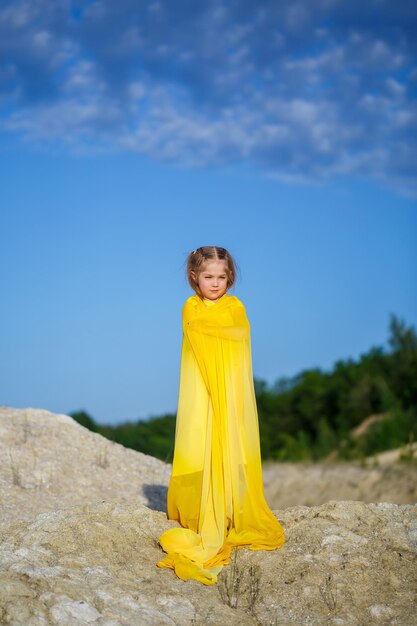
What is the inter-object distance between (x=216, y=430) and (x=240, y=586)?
3.60 ft

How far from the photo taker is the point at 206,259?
5613 mm

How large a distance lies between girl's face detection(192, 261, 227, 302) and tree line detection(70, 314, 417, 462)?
13.2 metres

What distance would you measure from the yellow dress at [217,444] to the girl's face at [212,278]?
98 millimetres

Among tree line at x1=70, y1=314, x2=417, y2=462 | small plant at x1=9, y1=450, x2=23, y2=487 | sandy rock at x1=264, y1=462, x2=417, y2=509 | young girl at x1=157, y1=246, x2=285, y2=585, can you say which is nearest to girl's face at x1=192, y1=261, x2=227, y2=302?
young girl at x1=157, y1=246, x2=285, y2=585

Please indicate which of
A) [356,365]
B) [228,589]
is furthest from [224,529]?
[356,365]

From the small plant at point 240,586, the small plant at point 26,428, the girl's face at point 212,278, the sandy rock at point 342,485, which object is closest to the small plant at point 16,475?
the small plant at point 26,428

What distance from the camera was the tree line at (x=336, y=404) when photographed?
20.1 m

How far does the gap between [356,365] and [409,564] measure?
20.8 m

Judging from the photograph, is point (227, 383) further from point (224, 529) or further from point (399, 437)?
point (399, 437)

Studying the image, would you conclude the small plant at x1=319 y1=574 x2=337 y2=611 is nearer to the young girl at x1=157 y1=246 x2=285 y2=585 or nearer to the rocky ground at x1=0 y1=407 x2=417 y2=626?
the rocky ground at x1=0 y1=407 x2=417 y2=626

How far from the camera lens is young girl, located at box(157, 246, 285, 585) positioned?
5.48m

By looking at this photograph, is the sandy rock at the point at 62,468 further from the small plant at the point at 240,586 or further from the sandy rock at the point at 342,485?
the small plant at the point at 240,586

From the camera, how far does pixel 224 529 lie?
17.9 feet

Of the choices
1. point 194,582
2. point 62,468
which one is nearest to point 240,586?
point 194,582
